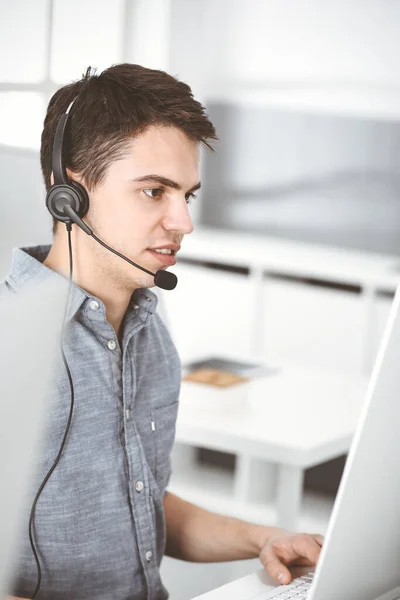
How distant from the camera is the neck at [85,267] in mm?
1484

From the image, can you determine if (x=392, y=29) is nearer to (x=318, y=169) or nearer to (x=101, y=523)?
(x=318, y=169)

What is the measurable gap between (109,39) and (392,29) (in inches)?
85.9

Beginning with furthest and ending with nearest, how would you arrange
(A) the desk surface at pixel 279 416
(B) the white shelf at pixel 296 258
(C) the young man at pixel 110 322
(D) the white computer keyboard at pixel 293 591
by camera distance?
(B) the white shelf at pixel 296 258
(A) the desk surface at pixel 279 416
(C) the young man at pixel 110 322
(D) the white computer keyboard at pixel 293 591

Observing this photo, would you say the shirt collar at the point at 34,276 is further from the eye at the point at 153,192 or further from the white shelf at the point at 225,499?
the white shelf at the point at 225,499

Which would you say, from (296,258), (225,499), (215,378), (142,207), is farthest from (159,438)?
(296,258)

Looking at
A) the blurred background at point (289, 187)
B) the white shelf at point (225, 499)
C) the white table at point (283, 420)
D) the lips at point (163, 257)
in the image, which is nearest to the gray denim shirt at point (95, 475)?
the lips at point (163, 257)

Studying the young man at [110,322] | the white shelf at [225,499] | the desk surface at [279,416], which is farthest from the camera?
the white shelf at [225,499]

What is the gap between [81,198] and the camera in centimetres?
147

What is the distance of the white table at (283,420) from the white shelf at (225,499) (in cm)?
38

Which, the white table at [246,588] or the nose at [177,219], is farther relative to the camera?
the nose at [177,219]

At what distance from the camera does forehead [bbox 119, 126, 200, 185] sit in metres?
1.46

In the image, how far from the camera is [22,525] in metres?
1.38

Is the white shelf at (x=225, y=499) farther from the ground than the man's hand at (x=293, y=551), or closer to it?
closer to it

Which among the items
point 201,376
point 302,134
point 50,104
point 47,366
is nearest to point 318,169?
point 302,134
